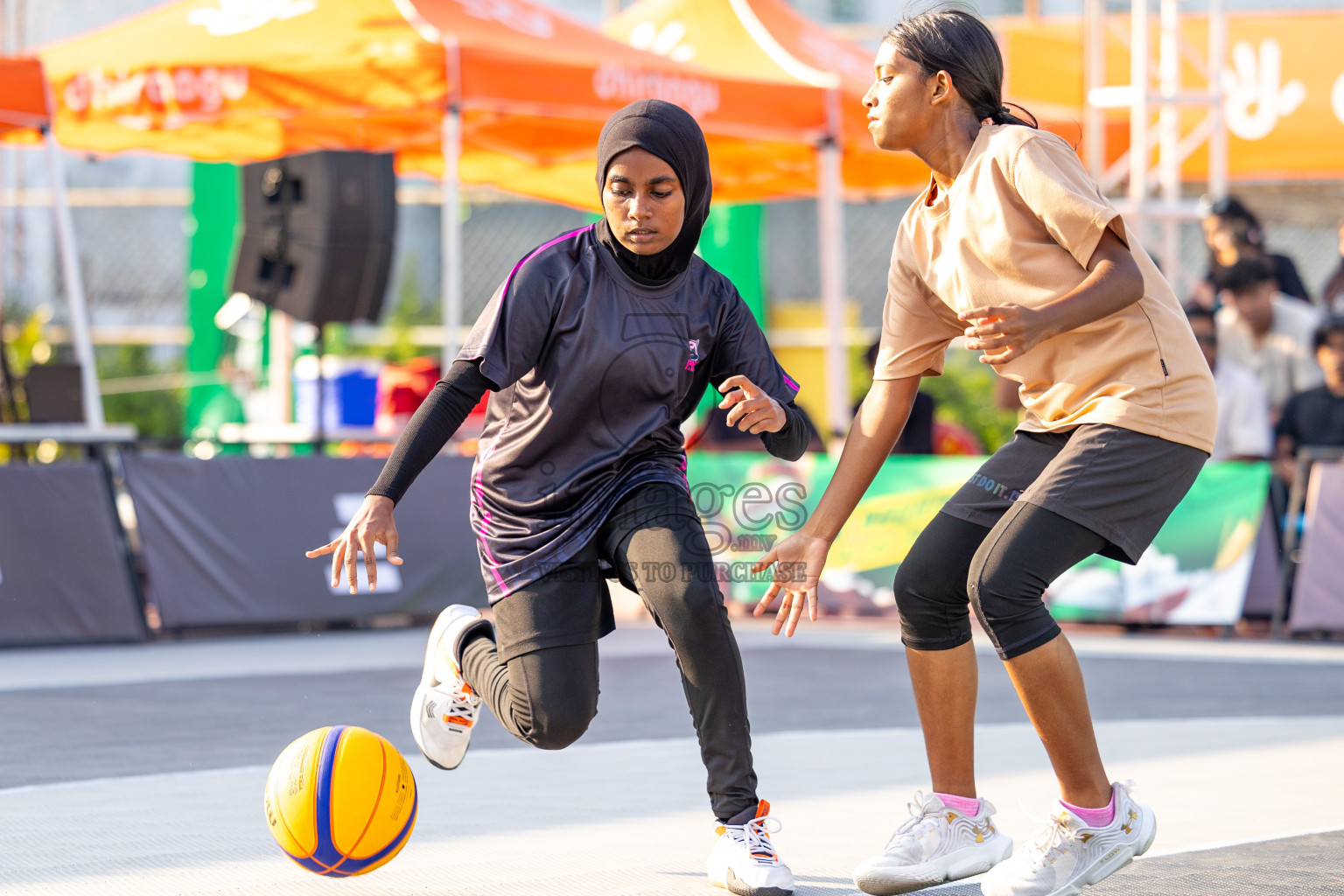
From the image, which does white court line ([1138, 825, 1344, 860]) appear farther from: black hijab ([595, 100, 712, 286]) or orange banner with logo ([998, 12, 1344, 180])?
orange banner with logo ([998, 12, 1344, 180])

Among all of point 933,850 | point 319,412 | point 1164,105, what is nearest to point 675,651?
point 933,850

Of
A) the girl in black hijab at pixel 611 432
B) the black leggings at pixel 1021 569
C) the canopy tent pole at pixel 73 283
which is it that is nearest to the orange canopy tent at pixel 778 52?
the canopy tent pole at pixel 73 283

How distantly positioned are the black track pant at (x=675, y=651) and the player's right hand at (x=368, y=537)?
489 mm

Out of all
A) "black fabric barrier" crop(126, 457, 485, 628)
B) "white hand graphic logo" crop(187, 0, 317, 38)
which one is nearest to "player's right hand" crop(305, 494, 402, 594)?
"black fabric barrier" crop(126, 457, 485, 628)

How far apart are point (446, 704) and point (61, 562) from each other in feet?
15.7

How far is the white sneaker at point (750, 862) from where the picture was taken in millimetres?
3592

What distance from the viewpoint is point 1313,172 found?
16.4m

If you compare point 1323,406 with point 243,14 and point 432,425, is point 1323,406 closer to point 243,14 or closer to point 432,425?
point 432,425

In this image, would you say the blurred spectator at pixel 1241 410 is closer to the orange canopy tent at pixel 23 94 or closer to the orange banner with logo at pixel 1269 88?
the orange canopy tent at pixel 23 94

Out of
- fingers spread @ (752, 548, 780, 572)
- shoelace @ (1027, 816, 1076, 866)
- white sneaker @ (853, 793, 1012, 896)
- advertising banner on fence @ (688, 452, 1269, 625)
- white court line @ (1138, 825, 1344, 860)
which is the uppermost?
fingers spread @ (752, 548, 780, 572)

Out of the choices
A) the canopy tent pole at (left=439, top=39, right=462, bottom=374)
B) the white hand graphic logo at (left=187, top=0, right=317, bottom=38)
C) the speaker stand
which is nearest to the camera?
the speaker stand

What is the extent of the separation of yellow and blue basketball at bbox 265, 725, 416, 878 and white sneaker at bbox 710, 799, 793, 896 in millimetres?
715

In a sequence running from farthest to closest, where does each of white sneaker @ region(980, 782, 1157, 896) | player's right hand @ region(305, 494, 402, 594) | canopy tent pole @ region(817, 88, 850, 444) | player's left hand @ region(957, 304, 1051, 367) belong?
1. canopy tent pole @ region(817, 88, 850, 444)
2. player's right hand @ region(305, 494, 402, 594)
3. white sneaker @ region(980, 782, 1157, 896)
4. player's left hand @ region(957, 304, 1051, 367)

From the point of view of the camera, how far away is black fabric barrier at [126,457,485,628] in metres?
8.98
